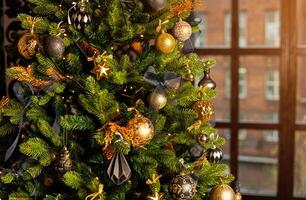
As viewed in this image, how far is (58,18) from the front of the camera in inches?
46.8

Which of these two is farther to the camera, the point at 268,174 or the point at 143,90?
the point at 268,174

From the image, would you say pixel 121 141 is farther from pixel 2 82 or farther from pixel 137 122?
pixel 2 82

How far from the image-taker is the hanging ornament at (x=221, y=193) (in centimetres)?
115

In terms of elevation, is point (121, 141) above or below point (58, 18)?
below

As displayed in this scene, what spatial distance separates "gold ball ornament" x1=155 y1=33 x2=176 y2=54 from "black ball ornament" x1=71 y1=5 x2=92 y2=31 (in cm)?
18

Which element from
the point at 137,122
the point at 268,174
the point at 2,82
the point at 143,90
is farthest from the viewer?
the point at 268,174

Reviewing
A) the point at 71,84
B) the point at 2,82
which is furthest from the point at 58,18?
the point at 2,82

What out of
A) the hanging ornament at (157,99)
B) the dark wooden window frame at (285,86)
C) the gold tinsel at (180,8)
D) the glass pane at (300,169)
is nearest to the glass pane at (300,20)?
the dark wooden window frame at (285,86)

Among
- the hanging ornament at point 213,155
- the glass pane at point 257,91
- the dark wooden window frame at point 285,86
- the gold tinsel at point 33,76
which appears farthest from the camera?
the glass pane at point 257,91

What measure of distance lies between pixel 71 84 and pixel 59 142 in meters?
0.15

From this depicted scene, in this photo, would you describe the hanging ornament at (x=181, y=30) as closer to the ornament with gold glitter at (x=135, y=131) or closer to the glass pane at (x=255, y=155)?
the ornament with gold glitter at (x=135, y=131)

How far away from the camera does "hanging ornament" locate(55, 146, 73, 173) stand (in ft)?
3.56

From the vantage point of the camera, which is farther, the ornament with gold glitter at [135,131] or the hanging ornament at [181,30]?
the hanging ornament at [181,30]

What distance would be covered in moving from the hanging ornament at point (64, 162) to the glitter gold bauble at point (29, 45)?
0.27 m
